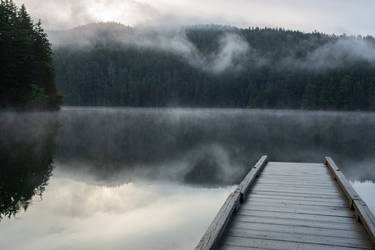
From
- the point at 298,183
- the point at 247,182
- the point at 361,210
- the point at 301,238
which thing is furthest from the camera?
the point at 298,183

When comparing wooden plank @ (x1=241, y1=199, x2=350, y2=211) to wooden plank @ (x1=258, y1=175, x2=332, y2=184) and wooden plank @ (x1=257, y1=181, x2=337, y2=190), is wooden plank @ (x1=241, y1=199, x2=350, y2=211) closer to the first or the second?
wooden plank @ (x1=257, y1=181, x2=337, y2=190)

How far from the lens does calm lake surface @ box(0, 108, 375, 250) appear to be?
865 cm

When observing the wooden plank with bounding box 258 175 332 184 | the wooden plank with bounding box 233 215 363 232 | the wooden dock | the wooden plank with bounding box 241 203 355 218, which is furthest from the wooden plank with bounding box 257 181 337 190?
the wooden plank with bounding box 233 215 363 232

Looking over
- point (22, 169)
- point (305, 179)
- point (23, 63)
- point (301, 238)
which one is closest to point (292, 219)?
point (301, 238)

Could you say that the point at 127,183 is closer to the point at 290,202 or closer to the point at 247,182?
the point at 247,182

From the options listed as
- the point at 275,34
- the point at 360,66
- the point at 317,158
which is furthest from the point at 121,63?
the point at 317,158

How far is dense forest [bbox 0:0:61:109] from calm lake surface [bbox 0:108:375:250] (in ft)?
58.1

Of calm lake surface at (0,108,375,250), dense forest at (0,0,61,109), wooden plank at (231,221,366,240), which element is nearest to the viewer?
wooden plank at (231,221,366,240)

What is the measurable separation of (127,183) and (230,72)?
138565mm

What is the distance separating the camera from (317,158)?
71.1ft

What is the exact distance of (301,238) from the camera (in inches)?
240

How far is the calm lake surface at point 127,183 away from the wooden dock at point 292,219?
1.47 meters

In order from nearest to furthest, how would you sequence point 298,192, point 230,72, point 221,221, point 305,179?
point 221,221, point 298,192, point 305,179, point 230,72

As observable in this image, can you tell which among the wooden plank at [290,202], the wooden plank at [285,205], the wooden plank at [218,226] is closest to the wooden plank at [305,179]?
the wooden plank at [290,202]
